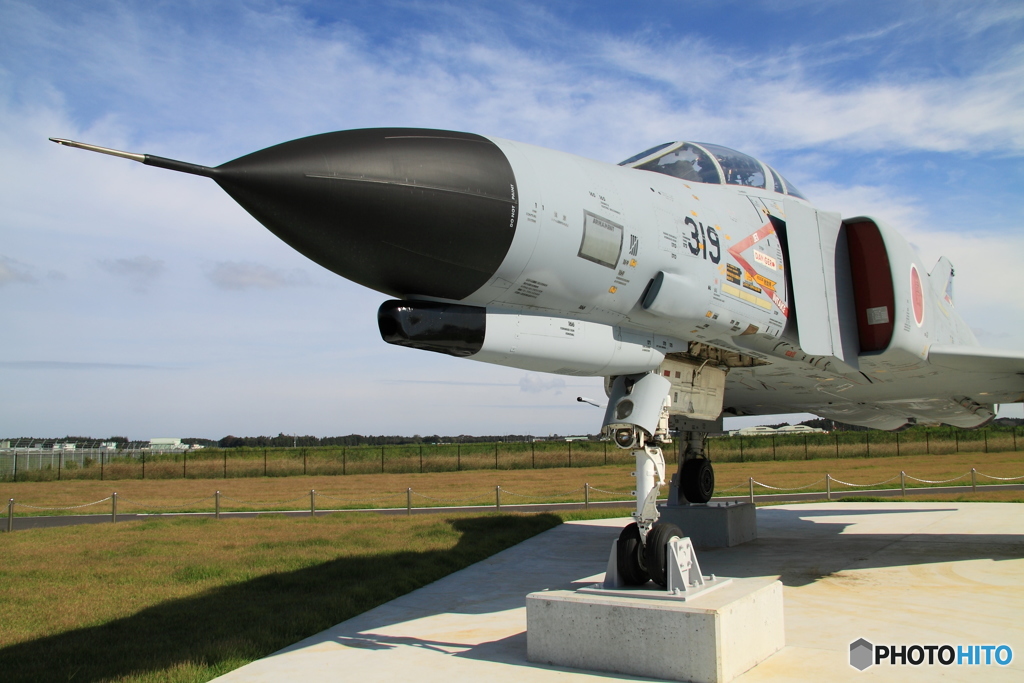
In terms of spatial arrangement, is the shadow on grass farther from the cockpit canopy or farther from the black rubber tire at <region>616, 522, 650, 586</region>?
the cockpit canopy

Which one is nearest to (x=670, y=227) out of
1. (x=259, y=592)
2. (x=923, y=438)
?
(x=259, y=592)

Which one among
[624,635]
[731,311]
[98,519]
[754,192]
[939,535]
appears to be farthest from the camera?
[98,519]

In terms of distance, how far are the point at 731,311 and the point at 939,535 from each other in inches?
307

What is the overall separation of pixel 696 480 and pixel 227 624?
23.6ft

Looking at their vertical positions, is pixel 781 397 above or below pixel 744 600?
above

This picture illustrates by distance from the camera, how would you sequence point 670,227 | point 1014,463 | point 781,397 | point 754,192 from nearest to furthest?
point 670,227 < point 754,192 < point 781,397 < point 1014,463

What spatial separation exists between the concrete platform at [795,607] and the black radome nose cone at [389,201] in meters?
2.85

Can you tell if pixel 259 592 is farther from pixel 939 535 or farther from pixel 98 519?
pixel 98 519

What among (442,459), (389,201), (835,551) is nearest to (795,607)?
(835,551)

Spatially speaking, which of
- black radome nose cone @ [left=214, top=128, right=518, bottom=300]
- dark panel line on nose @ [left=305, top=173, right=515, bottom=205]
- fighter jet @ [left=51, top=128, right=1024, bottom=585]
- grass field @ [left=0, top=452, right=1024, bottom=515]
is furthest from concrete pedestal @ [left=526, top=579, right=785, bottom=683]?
grass field @ [left=0, top=452, right=1024, bottom=515]

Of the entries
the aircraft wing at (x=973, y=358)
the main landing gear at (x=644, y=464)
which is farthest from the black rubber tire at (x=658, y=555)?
the aircraft wing at (x=973, y=358)

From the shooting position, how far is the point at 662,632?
4840 mm

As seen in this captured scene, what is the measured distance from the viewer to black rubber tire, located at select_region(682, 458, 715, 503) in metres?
11.3

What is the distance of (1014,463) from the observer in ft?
101
